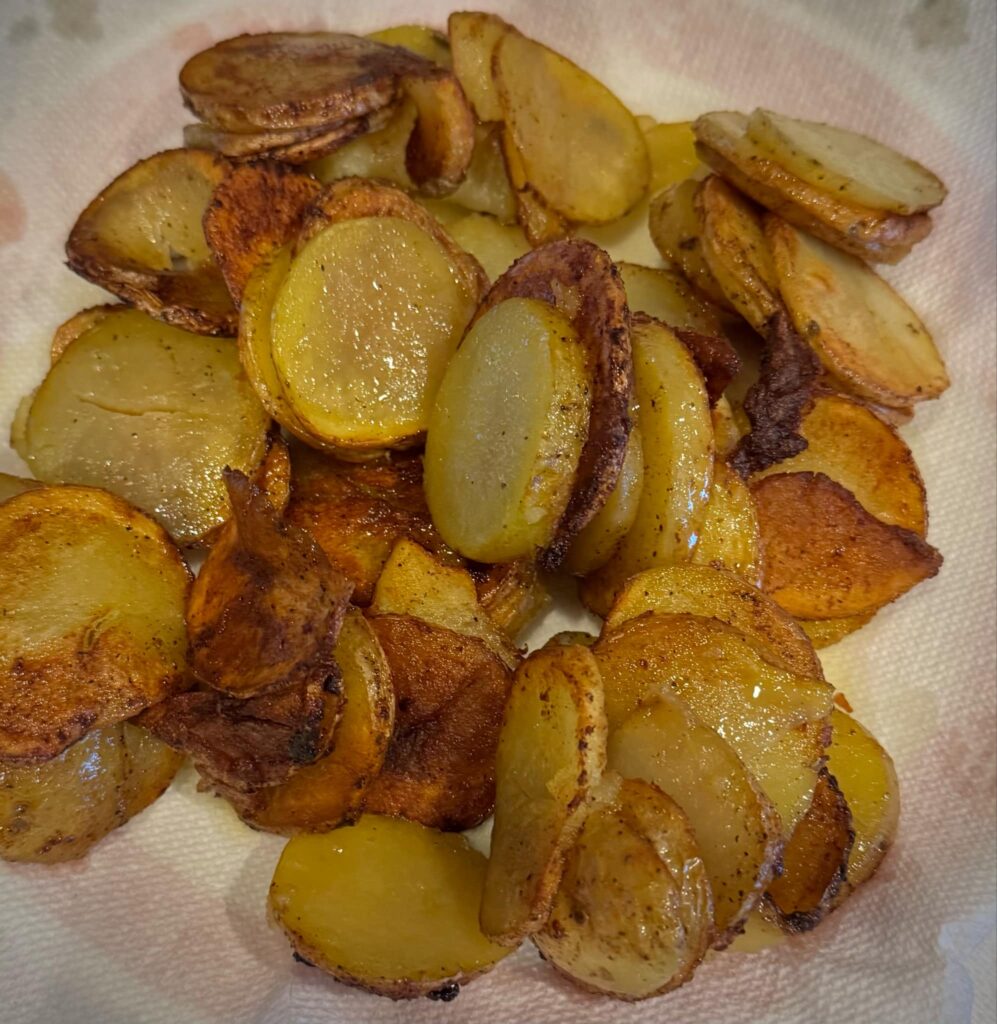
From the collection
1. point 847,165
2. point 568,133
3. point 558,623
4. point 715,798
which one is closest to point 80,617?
point 558,623

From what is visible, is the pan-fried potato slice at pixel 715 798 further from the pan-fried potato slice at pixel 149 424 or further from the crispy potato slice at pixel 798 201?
the crispy potato slice at pixel 798 201

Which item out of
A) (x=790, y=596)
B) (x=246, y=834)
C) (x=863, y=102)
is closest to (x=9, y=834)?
(x=246, y=834)

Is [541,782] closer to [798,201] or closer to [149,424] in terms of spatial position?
[149,424]

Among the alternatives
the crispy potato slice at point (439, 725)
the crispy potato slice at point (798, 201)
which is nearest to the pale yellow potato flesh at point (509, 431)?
the crispy potato slice at point (439, 725)

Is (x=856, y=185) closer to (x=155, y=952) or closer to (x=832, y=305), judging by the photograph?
(x=832, y=305)

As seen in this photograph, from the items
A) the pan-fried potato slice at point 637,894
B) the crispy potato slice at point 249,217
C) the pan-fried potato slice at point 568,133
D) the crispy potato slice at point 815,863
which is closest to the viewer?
the pan-fried potato slice at point 637,894
